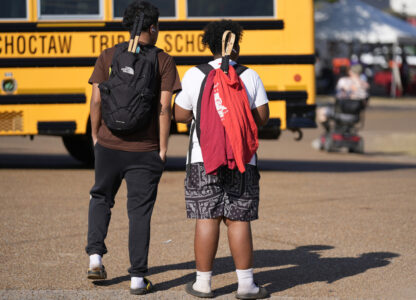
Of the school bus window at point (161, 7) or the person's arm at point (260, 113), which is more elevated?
the school bus window at point (161, 7)

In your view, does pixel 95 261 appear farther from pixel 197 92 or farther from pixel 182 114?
pixel 197 92

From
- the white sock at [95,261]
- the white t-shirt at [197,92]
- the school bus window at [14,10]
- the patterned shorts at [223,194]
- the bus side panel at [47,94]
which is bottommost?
the white sock at [95,261]

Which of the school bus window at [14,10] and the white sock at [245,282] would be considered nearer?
the white sock at [245,282]

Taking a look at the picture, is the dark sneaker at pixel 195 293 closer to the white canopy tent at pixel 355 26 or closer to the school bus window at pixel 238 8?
the school bus window at pixel 238 8

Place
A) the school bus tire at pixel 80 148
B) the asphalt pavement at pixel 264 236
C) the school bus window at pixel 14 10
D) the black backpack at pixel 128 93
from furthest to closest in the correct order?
the school bus tire at pixel 80 148 < the school bus window at pixel 14 10 < the asphalt pavement at pixel 264 236 < the black backpack at pixel 128 93

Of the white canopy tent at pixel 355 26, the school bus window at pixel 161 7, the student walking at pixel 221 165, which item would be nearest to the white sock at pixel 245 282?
the student walking at pixel 221 165

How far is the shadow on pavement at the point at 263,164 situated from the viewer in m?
12.2

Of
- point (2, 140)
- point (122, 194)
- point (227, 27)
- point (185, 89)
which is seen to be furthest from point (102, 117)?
point (2, 140)

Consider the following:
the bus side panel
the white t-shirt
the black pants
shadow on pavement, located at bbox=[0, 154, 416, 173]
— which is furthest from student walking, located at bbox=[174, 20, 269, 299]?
shadow on pavement, located at bbox=[0, 154, 416, 173]

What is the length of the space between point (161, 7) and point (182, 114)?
19.2ft

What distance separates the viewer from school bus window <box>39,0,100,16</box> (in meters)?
10.6

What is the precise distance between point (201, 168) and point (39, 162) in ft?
27.2

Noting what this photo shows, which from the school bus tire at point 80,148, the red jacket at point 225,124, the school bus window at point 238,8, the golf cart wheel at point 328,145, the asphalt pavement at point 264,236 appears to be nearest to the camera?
the red jacket at point 225,124

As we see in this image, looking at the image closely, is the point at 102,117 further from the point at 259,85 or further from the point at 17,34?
the point at 17,34
